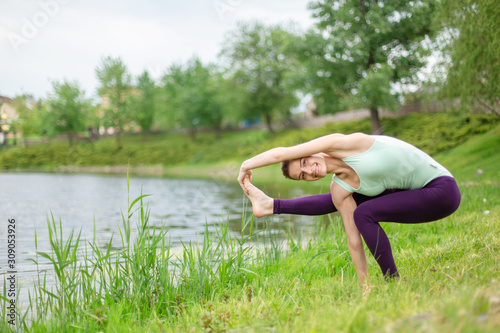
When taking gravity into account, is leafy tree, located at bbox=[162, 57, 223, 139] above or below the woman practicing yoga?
above

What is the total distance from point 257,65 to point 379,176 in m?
37.4

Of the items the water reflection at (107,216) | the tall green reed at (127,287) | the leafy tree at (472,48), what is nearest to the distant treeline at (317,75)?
the leafy tree at (472,48)

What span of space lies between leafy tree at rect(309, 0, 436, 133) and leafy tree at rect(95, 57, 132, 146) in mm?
35107

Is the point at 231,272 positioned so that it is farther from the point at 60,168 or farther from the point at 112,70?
the point at 112,70

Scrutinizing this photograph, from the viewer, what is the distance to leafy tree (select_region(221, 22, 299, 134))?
39.8 meters

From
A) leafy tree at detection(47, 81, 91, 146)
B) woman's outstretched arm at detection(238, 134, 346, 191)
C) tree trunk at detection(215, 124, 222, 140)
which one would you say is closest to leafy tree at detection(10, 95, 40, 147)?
leafy tree at detection(47, 81, 91, 146)

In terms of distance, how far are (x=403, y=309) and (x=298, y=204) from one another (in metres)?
1.64

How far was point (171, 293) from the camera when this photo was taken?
11.3 ft

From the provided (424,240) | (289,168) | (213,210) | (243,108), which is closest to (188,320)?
(289,168)

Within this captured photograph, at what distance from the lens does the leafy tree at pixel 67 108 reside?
5103 cm

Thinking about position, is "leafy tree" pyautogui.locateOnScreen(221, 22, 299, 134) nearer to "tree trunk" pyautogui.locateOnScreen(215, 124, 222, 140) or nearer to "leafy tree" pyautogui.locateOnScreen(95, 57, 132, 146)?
"tree trunk" pyautogui.locateOnScreen(215, 124, 222, 140)

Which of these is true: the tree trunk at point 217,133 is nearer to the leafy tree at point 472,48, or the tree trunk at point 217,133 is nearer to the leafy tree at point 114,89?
the leafy tree at point 114,89

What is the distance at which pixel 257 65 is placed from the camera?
3922 centimetres

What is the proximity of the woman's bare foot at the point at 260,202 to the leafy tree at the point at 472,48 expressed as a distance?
7402 mm
